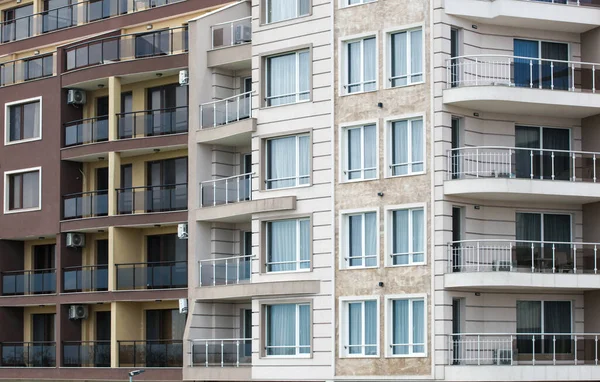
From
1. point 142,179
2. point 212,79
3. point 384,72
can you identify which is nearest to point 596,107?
point 384,72

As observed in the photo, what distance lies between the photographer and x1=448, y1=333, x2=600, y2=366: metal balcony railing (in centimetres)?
4800

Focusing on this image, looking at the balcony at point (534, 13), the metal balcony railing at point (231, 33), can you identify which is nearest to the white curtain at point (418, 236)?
the balcony at point (534, 13)

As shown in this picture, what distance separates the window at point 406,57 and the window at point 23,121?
1826 cm

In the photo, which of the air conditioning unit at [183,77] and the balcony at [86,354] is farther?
the balcony at [86,354]

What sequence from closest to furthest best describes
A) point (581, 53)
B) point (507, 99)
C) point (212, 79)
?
point (507, 99) < point (581, 53) < point (212, 79)

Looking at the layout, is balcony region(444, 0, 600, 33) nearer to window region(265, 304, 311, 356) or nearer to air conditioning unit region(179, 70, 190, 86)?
window region(265, 304, 311, 356)

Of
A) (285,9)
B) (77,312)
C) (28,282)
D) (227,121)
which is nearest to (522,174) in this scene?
(285,9)

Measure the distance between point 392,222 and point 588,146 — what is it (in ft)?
24.5

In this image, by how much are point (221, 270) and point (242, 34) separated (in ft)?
29.1

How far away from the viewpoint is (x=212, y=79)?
56.9 m

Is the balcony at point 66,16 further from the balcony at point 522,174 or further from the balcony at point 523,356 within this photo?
the balcony at point 523,356

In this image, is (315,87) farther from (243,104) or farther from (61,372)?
(61,372)

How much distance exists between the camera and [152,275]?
57.7 meters

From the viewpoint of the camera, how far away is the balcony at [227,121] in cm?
5441
